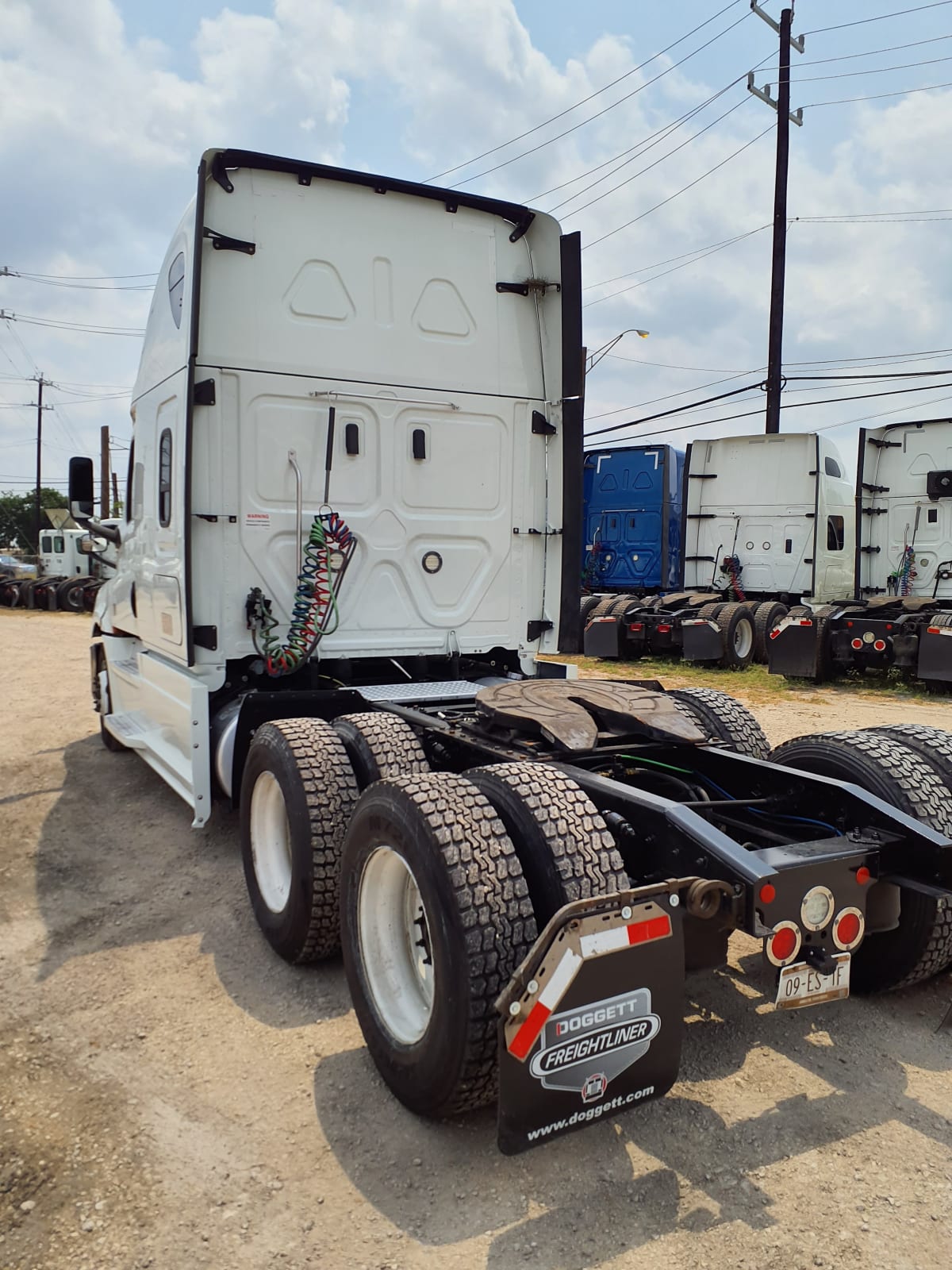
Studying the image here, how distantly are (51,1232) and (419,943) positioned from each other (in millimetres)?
1195

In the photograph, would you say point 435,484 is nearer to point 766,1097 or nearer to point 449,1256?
point 766,1097

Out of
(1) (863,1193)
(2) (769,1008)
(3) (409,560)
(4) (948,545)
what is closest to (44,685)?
(3) (409,560)

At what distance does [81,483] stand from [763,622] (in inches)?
407

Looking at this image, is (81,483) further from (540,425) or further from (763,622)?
(763,622)

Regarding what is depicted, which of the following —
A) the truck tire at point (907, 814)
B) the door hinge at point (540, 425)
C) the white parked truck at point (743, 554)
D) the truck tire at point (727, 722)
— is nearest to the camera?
the truck tire at point (907, 814)

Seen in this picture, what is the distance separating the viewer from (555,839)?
8.66 feet

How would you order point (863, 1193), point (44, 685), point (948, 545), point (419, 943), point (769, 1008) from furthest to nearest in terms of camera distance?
point (948, 545), point (44, 685), point (769, 1008), point (419, 943), point (863, 1193)

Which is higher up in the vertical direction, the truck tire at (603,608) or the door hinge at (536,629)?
the door hinge at (536,629)

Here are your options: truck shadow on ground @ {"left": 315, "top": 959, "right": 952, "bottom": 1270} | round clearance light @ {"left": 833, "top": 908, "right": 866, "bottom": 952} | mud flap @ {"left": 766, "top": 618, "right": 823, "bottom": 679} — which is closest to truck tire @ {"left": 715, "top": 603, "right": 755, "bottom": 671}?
mud flap @ {"left": 766, "top": 618, "right": 823, "bottom": 679}

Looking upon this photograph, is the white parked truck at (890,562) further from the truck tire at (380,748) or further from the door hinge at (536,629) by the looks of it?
the truck tire at (380,748)

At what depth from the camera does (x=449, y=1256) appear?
2.17 meters

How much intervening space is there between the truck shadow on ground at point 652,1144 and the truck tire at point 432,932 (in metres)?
0.16

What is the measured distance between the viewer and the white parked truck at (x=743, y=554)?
1369cm

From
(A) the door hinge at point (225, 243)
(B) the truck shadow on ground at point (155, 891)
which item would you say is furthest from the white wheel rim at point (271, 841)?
(A) the door hinge at point (225, 243)
